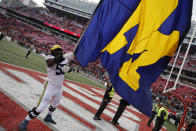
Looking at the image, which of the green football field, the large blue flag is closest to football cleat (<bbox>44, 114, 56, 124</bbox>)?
the large blue flag

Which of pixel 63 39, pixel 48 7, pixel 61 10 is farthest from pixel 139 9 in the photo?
pixel 48 7

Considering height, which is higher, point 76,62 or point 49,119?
point 76,62

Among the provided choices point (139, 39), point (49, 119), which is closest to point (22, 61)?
point (49, 119)

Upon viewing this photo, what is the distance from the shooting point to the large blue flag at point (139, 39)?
331 centimetres

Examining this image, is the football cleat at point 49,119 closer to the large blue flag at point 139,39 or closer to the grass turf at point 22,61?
the large blue flag at point 139,39

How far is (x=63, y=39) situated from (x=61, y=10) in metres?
18.8

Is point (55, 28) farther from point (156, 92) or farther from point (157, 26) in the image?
point (157, 26)

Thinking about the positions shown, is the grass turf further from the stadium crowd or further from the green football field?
the stadium crowd

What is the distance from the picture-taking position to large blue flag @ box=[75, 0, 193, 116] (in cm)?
331

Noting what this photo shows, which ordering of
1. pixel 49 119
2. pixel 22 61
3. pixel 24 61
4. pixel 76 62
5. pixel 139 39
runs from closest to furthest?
pixel 139 39 < pixel 49 119 < pixel 22 61 < pixel 24 61 < pixel 76 62

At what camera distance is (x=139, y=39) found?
3467 millimetres

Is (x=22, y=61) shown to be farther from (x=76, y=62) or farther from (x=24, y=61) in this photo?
(x=76, y=62)

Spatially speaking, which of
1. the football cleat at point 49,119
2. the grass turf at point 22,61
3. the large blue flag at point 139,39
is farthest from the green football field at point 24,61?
the large blue flag at point 139,39

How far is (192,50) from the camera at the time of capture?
41.5 m
